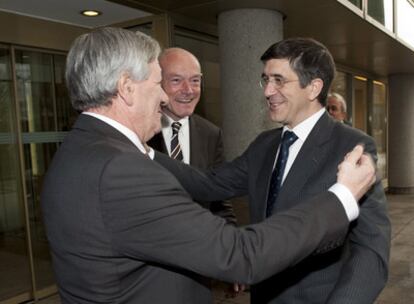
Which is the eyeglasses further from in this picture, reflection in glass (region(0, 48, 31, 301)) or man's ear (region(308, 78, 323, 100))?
reflection in glass (region(0, 48, 31, 301))

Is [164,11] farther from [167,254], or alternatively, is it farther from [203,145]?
[167,254]

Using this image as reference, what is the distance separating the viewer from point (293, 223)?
1.18 m

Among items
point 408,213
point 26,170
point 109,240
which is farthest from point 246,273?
point 408,213

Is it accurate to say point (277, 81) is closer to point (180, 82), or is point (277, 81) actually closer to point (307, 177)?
point (307, 177)

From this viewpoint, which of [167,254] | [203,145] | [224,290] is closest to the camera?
[167,254]

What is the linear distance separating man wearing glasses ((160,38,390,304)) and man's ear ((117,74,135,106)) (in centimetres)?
80

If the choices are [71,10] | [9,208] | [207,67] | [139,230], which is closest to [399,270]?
[207,67]

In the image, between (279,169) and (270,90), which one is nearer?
(279,169)

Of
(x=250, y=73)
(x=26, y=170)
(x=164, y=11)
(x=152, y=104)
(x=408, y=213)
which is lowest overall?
(x=408, y=213)

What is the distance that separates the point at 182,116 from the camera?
281cm

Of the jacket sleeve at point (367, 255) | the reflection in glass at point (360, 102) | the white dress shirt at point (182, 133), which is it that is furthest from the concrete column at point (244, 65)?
the reflection in glass at point (360, 102)

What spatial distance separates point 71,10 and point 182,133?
205 cm

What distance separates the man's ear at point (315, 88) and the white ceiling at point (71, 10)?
2.47 meters

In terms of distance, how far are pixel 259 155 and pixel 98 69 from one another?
1.07 m
